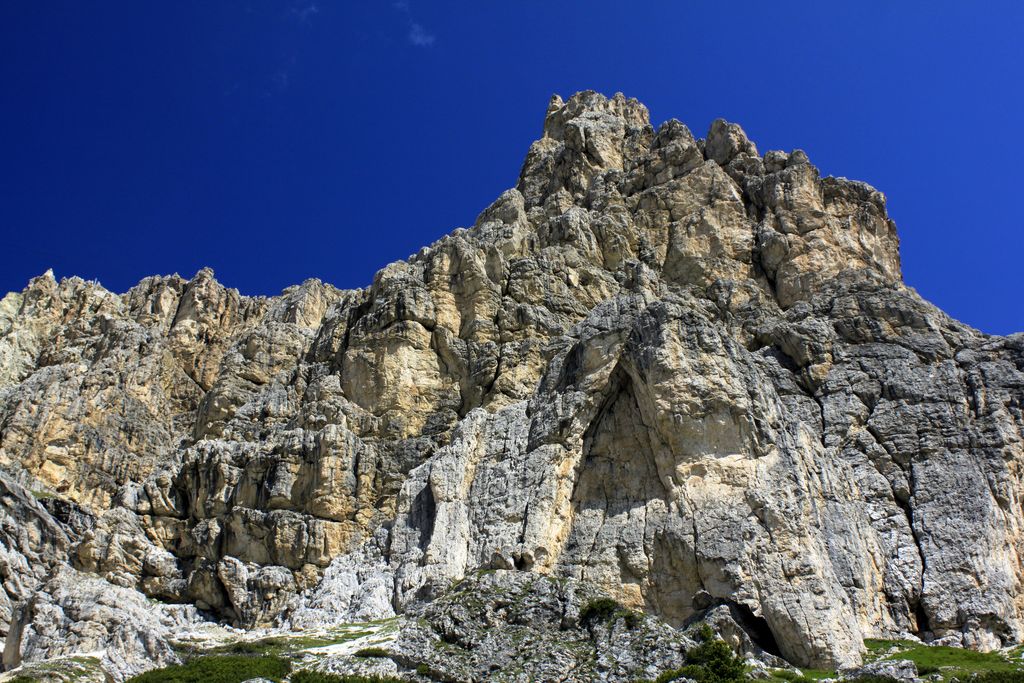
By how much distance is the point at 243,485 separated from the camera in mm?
71375

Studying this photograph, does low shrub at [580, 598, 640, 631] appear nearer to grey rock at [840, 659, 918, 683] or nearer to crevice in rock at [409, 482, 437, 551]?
grey rock at [840, 659, 918, 683]

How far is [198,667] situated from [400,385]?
118ft

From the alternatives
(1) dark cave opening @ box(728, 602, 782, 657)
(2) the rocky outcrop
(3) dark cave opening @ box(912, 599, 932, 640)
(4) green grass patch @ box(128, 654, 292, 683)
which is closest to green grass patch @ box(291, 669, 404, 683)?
(4) green grass patch @ box(128, 654, 292, 683)

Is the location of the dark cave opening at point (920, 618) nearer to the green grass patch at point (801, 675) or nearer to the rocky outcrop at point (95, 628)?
the green grass patch at point (801, 675)

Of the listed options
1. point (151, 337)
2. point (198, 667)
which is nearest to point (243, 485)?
point (198, 667)

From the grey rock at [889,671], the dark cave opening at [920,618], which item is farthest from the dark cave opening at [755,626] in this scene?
the dark cave opening at [920,618]

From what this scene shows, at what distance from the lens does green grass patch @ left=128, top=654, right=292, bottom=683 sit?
45.2 m

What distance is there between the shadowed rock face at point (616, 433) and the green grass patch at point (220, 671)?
13.6m

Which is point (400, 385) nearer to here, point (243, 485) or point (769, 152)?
point (243, 485)

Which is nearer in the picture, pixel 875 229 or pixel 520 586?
pixel 520 586

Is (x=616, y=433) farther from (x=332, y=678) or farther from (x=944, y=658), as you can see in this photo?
(x=332, y=678)

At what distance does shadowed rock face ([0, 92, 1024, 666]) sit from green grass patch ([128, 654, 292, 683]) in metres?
13.6

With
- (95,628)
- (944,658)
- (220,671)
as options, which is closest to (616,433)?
(944,658)

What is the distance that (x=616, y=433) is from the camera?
64562 mm
